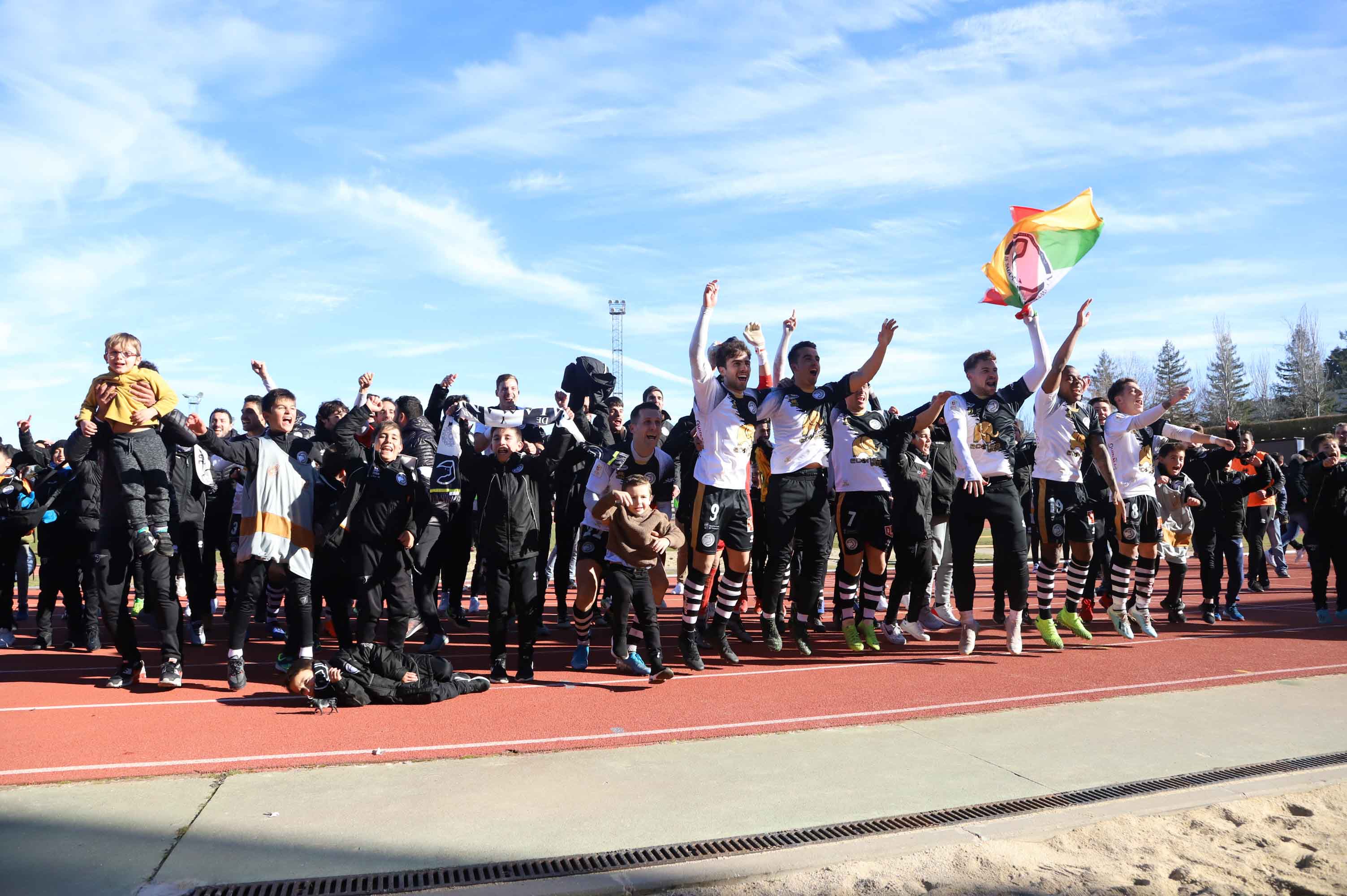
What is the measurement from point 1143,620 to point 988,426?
2.79 meters

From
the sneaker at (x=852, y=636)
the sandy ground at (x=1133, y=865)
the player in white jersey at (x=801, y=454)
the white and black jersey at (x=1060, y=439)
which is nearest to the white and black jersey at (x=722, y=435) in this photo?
the player in white jersey at (x=801, y=454)

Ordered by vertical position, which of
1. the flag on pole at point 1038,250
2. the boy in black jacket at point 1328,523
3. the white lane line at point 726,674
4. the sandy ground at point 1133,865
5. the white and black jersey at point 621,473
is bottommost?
the sandy ground at point 1133,865

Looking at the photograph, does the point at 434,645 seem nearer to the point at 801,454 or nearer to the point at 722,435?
the point at 722,435

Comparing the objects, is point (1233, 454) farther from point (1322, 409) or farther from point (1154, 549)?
point (1322, 409)

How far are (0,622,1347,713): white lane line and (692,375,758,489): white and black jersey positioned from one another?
1346 mm

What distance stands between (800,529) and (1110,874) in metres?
4.10

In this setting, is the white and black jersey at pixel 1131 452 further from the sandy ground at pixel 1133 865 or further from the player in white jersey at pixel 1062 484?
the sandy ground at pixel 1133 865

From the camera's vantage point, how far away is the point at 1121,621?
8.36 meters

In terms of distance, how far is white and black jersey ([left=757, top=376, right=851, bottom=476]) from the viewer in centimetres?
720

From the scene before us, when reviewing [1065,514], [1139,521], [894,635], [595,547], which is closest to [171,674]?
[595,547]

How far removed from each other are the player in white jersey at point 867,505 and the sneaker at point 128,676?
5081mm

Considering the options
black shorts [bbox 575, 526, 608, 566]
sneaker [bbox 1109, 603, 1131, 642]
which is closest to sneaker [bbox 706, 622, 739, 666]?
black shorts [bbox 575, 526, 608, 566]

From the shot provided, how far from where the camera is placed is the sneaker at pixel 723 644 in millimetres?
7309

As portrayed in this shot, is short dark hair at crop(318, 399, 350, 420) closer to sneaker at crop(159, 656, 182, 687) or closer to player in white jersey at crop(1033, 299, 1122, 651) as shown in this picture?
sneaker at crop(159, 656, 182, 687)
